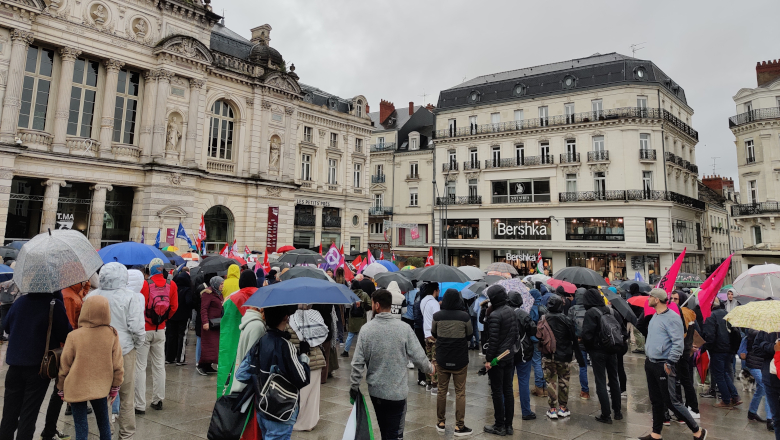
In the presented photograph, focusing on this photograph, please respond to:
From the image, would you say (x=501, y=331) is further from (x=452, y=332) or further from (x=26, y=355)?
(x=26, y=355)

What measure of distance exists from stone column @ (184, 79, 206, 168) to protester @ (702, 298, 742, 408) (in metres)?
24.7

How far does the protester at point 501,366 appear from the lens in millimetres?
6297

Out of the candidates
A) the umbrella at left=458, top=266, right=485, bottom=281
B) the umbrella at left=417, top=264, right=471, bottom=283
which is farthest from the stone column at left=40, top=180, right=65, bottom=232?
the umbrella at left=417, top=264, right=471, bottom=283

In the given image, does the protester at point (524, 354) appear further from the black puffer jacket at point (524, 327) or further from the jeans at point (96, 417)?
the jeans at point (96, 417)

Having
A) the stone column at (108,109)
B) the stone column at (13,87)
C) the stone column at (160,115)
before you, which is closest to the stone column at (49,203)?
the stone column at (13,87)

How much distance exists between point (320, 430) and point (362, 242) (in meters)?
31.1

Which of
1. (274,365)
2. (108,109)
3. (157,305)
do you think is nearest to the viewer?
(274,365)

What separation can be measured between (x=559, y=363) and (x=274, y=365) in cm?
511

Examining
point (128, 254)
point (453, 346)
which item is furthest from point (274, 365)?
point (128, 254)

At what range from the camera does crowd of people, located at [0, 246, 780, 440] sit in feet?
14.2

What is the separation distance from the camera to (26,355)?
14.7 feet

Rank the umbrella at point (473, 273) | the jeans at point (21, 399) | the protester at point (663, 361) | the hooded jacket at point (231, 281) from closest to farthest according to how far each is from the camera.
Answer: the jeans at point (21, 399) → the protester at point (663, 361) → the hooded jacket at point (231, 281) → the umbrella at point (473, 273)

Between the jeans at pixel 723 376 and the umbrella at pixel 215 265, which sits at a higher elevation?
the umbrella at pixel 215 265

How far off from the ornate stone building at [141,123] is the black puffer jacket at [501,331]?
53.2 feet
